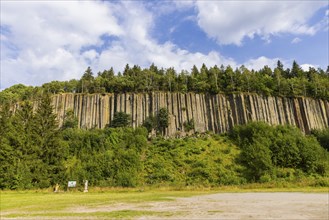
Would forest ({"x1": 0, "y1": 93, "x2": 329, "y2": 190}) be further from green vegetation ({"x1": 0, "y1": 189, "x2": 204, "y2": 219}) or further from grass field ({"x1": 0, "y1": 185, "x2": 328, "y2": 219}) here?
green vegetation ({"x1": 0, "y1": 189, "x2": 204, "y2": 219})

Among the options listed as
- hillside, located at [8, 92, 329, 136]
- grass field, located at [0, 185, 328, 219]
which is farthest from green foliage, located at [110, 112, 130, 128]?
grass field, located at [0, 185, 328, 219]

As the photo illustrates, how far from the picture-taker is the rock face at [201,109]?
7262 centimetres

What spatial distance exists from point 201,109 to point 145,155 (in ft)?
77.1

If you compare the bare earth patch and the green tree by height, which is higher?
the green tree

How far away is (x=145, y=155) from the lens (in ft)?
195

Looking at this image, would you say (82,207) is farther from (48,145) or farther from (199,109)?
(199,109)

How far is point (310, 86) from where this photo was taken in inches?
3278

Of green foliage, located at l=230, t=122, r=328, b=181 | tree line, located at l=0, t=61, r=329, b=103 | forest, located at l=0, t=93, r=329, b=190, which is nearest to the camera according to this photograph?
forest, located at l=0, t=93, r=329, b=190

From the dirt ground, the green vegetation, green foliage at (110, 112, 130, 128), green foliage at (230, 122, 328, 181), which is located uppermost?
green foliage at (110, 112, 130, 128)

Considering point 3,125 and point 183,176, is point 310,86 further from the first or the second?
point 3,125

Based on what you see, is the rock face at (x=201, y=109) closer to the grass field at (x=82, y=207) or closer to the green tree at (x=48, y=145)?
the green tree at (x=48, y=145)

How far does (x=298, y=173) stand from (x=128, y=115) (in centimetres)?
4182

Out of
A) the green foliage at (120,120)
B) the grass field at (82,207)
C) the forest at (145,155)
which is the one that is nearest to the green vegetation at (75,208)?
the grass field at (82,207)

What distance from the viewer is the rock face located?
238ft
